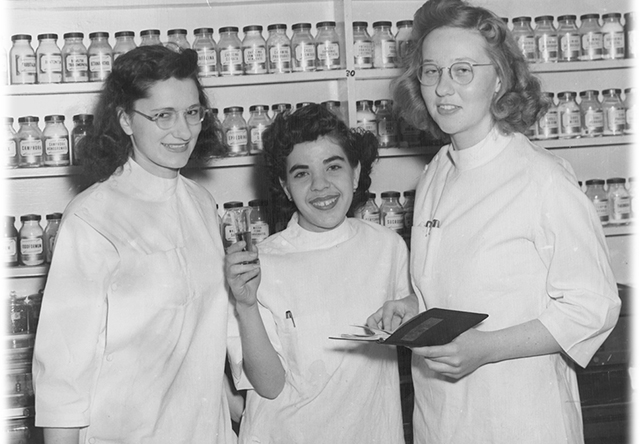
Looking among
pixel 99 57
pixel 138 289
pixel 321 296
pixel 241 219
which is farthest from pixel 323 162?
pixel 99 57

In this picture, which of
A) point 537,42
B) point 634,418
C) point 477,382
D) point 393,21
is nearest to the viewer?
point 477,382

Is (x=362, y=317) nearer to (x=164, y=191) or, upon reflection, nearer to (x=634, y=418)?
(x=164, y=191)

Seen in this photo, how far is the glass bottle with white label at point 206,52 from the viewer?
2.38 meters

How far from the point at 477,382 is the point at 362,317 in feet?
1.04

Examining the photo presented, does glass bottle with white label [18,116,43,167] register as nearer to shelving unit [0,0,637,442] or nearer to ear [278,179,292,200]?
shelving unit [0,0,637,442]

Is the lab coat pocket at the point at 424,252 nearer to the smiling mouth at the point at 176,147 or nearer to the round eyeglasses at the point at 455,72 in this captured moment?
the round eyeglasses at the point at 455,72

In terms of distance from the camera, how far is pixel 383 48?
2443 millimetres

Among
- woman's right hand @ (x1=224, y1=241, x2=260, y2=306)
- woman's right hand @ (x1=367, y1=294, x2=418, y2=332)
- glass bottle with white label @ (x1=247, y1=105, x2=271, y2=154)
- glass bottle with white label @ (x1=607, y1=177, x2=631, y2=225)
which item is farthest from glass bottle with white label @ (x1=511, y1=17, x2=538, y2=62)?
woman's right hand @ (x1=224, y1=241, x2=260, y2=306)

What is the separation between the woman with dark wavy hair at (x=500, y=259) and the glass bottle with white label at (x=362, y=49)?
820mm

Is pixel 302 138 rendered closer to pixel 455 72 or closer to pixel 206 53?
pixel 455 72

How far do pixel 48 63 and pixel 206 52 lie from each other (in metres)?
0.50

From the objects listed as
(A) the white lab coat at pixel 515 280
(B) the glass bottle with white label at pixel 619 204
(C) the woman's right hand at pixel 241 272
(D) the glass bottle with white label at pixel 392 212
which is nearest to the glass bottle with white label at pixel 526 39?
(B) the glass bottle with white label at pixel 619 204

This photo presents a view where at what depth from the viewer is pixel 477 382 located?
1.47 metres

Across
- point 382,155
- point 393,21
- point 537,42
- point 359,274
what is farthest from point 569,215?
point 393,21
